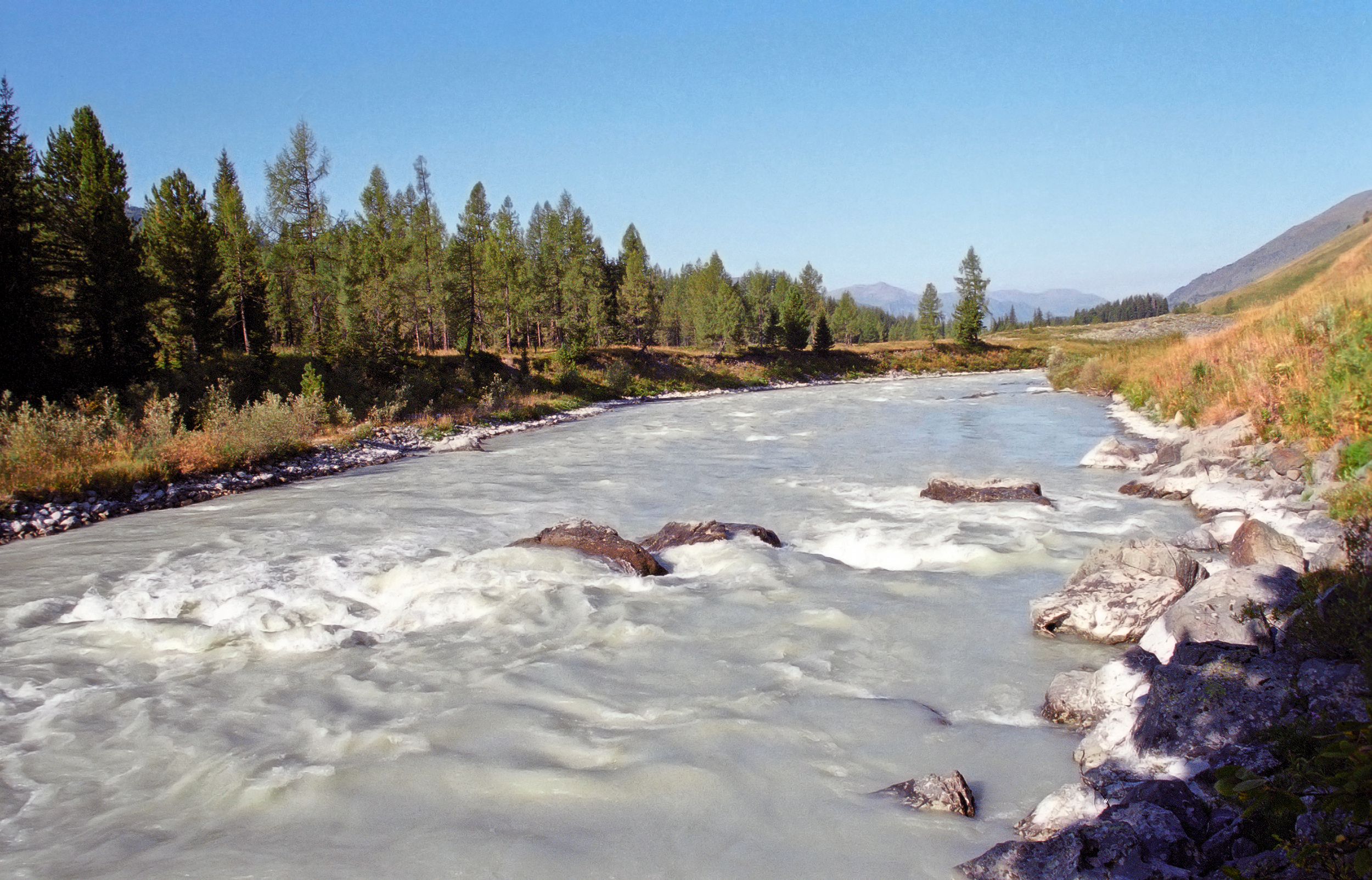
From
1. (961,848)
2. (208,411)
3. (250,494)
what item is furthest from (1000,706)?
(208,411)

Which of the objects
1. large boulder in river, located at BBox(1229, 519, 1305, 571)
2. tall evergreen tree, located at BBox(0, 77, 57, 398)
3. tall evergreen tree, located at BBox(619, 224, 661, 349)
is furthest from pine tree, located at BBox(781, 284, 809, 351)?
large boulder in river, located at BBox(1229, 519, 1305, 571)

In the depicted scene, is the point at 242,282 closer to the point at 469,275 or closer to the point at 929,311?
the point at 469,275

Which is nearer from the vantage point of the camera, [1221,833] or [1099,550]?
[1221,833]

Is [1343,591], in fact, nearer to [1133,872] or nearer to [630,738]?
[1133,872]

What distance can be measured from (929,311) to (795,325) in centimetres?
6222

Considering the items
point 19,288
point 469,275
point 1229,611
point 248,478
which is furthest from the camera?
point 469,275

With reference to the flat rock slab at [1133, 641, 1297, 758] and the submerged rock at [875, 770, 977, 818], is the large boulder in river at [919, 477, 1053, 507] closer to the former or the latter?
the flat rock slab at [1133, 641, 1297, 758]

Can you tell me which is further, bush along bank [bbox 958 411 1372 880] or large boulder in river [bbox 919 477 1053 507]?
large boulder in river [bbox 919 477 1053 507]

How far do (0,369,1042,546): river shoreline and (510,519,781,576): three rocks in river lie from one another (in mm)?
9392

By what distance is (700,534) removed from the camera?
35.3 feet

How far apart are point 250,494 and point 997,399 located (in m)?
35.8

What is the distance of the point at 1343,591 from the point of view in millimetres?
5062

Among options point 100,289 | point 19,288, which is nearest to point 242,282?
point 100,289

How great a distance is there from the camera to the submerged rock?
4602mm
